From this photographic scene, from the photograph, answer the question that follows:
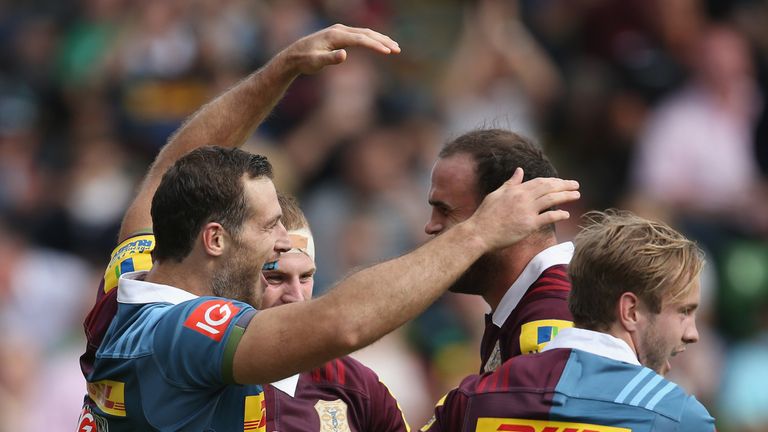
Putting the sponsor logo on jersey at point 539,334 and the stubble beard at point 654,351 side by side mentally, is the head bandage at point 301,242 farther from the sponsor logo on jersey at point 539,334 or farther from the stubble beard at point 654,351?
the stubble beard at point 654,351

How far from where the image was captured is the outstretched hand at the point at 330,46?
14.9ft

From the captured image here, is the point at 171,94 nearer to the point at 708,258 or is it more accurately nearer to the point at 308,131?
the point at 308,131

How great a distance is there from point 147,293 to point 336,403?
3.02 feet

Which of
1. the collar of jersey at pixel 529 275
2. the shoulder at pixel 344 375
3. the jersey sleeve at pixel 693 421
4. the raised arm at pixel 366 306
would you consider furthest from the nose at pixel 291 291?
the jersey sleeve at pixel 693 421

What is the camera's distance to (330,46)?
187 inches

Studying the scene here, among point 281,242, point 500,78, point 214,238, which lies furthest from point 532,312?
point 500,78

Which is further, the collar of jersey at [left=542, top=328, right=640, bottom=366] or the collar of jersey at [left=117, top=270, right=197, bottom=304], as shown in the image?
the collar of jersey at [left=117, top=270, right=197, bottom=304]

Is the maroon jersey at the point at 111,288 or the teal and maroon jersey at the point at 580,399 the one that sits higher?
the maroon jersey at the point at 111,288

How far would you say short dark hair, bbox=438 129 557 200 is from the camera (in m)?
4.73

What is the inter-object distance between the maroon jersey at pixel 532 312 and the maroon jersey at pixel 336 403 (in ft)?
1.44

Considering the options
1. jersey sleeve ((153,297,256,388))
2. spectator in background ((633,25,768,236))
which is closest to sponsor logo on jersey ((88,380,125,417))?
jersey sleeve ((153,297,256,388))

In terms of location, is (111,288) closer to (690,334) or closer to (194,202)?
(194,202)

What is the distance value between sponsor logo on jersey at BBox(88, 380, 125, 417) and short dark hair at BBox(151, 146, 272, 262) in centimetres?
44

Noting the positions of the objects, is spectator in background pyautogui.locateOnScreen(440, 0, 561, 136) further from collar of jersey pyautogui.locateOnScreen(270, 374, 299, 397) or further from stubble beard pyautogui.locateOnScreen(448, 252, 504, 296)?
collar of jersey pyautogui.locateOnScreen(270, 374, 299, 397)
